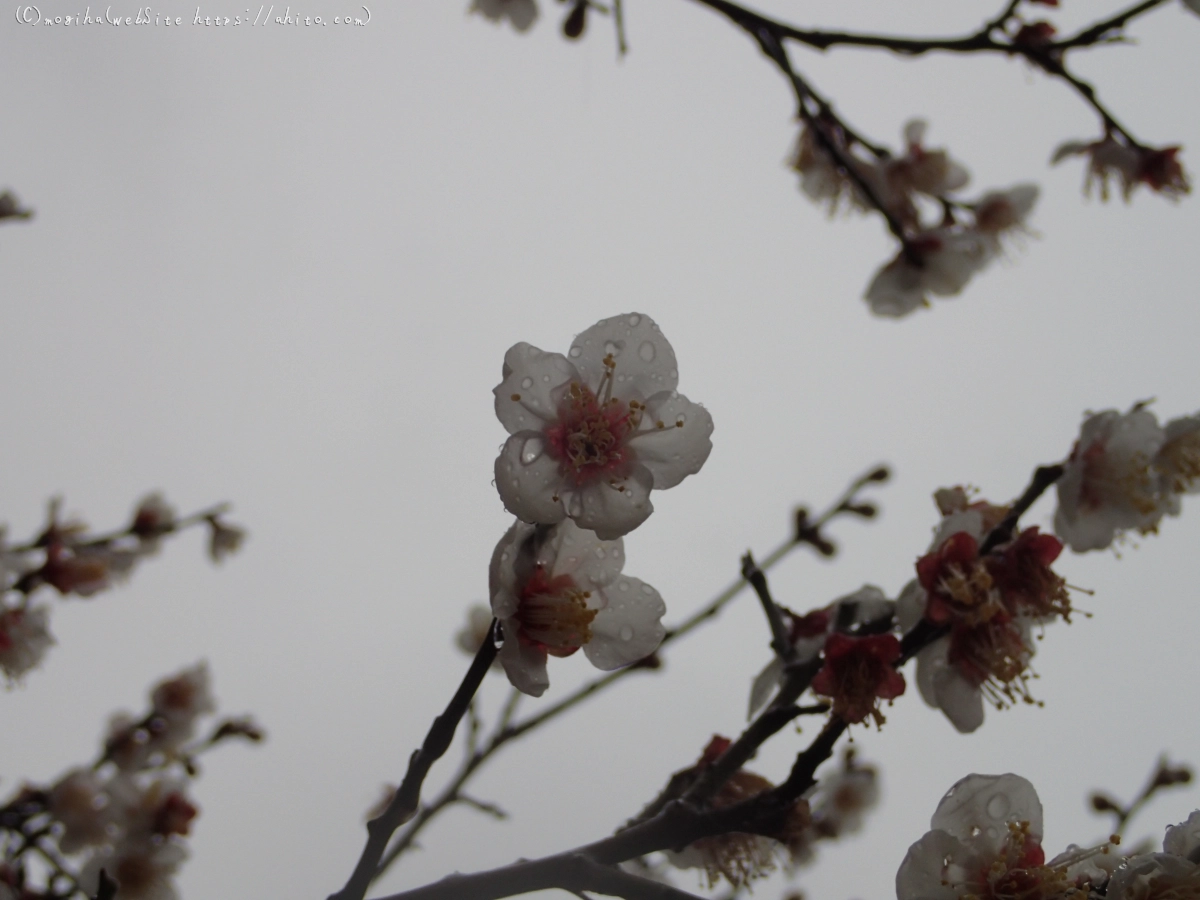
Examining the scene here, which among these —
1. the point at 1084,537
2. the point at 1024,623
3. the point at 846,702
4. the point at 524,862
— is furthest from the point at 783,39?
the point at 524,862

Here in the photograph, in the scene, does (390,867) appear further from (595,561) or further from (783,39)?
(783,39)

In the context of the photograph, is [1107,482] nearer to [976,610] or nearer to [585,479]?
[976,610]

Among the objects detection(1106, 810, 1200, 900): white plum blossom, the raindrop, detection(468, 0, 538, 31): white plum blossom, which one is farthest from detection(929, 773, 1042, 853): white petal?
detection(468, 0, 538, 31): white plum blossom

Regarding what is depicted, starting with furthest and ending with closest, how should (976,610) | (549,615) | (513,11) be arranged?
(513,11) < (976,610) < (549,615)

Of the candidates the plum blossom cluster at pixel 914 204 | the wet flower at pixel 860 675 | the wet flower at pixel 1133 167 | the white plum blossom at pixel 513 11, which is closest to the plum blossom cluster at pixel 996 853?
the wet flower at pixel 860 675

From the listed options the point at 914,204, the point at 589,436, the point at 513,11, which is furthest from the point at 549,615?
the point at 513,11

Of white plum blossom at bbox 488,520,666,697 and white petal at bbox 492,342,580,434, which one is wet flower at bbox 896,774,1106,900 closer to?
white plum blossom at bbox 488,520,666,697
